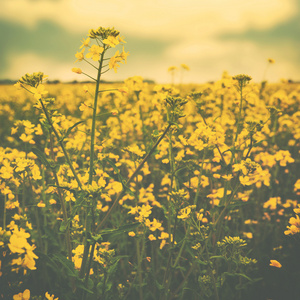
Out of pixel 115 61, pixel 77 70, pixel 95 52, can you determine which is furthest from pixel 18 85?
pixel 115 61

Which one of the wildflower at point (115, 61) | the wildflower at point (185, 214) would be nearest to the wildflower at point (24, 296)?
the wildflower at point (185, 214)

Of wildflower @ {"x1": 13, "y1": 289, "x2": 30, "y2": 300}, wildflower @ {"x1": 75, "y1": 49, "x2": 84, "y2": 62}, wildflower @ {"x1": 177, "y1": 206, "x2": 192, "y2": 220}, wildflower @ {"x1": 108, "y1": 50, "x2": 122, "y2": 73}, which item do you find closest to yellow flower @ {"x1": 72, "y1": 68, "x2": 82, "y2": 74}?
wildflower @ {"x1": 75, "y1": 49, "x2": 84, "y2": 62}

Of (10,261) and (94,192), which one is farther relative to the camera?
(94,192)

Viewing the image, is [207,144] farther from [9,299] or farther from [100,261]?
[9,299]

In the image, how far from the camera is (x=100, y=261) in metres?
2.12

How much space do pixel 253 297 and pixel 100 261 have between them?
182 cm

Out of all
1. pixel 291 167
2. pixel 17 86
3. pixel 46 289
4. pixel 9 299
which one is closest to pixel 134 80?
pixel 17 86

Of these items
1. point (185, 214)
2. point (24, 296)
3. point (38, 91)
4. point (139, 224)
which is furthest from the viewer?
point (185, 214)

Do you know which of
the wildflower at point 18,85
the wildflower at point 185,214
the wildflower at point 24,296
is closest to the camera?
the wildflower at point 24,296

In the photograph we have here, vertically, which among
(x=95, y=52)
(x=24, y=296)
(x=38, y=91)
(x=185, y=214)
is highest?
(x=95, y=52)

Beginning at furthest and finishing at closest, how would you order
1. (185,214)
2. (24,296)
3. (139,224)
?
(185,214)
(139,224)
(24,296)

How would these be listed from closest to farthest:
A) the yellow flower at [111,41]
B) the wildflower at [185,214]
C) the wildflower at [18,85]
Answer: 1. the yellow flower at [111,41]
2. the wildflower at [18,85]
3. the wildflower at [185,214]

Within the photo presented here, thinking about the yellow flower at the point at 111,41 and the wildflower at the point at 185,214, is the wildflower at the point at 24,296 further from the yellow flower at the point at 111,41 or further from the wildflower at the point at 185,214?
the yellow flower at the point at 111,41

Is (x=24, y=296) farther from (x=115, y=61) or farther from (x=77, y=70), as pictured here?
(x=115, y=61)
